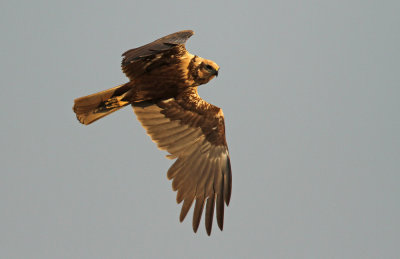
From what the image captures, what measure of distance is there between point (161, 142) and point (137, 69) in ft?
4.15

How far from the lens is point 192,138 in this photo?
33.6 feet

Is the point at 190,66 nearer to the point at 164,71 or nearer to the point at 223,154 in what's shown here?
the point at 164,71

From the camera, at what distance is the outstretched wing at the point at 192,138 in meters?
9.88

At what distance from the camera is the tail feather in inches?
378

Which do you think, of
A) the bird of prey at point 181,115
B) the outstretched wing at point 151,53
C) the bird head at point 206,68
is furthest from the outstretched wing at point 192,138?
the outstretched wing at point 151,53

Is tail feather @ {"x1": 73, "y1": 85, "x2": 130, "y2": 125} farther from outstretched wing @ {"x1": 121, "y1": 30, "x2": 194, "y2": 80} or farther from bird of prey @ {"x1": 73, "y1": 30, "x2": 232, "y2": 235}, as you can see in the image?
outstretched wing @ {"x1": 121, "y1": 30, "x2": 194, "y2": 80}

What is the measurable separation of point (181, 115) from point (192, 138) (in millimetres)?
413

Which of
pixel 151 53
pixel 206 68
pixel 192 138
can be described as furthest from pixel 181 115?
pixel 151 53

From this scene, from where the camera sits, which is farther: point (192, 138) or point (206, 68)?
point (192, 138)

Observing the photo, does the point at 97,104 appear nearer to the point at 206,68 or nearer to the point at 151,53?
the point at 151,53

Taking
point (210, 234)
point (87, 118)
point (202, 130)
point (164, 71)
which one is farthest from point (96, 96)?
point (210, 234)

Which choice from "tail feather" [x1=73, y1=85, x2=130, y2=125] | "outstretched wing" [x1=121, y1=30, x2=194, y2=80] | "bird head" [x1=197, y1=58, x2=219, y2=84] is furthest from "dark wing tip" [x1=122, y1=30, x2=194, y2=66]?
"tail feather" [x1=73, y1=85, x2=130, y2=125]

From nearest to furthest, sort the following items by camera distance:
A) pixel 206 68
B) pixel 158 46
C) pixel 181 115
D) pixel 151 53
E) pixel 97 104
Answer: pixel 151 53 → pixel 158 46 → pixel 97 104 → pixel 206 68 → pixel 181 115

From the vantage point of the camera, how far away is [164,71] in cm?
966
